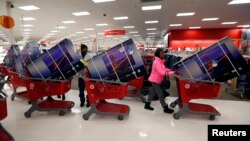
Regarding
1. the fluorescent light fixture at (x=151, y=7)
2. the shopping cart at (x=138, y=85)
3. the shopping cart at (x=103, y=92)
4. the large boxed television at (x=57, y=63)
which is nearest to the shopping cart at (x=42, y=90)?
the large boxed television at (x=57, y=63)

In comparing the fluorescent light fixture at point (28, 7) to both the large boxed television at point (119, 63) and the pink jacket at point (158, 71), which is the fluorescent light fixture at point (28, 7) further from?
the pink jacket at point (158, 71)

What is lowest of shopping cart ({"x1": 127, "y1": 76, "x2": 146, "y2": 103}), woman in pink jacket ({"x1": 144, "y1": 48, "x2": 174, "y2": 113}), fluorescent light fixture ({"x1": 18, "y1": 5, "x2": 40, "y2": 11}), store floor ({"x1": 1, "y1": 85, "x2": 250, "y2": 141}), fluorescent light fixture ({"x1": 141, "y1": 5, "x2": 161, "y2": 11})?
store floor ({"x1": 1, "y1": 85, "x2": 250, "y2": 141})

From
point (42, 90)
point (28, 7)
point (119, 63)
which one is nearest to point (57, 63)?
point (42, 90)

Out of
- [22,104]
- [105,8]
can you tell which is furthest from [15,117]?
[105,8]

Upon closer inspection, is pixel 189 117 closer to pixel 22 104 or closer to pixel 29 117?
pixel 29 117

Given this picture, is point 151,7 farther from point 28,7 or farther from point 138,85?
point 28,7

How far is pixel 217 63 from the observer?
3.45 metres

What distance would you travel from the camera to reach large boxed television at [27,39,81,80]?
370 centimetres

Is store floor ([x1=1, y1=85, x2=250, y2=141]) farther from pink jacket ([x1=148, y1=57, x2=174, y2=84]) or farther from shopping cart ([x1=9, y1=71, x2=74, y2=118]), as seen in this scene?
pink jacket ([x1=148, y1=57, x2=174, y2=84])

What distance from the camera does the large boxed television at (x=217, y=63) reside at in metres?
3.35

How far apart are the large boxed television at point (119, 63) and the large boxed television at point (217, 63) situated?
3.31 ft

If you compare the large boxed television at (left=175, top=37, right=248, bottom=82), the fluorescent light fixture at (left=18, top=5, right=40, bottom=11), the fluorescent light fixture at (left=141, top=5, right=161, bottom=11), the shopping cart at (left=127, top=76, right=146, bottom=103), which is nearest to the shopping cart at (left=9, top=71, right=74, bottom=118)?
the shopping cart at (left=127, top=76, right=146, bottom=103)

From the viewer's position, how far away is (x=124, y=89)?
12.0 ft

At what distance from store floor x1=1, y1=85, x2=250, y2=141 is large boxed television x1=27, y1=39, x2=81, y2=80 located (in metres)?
0.92
